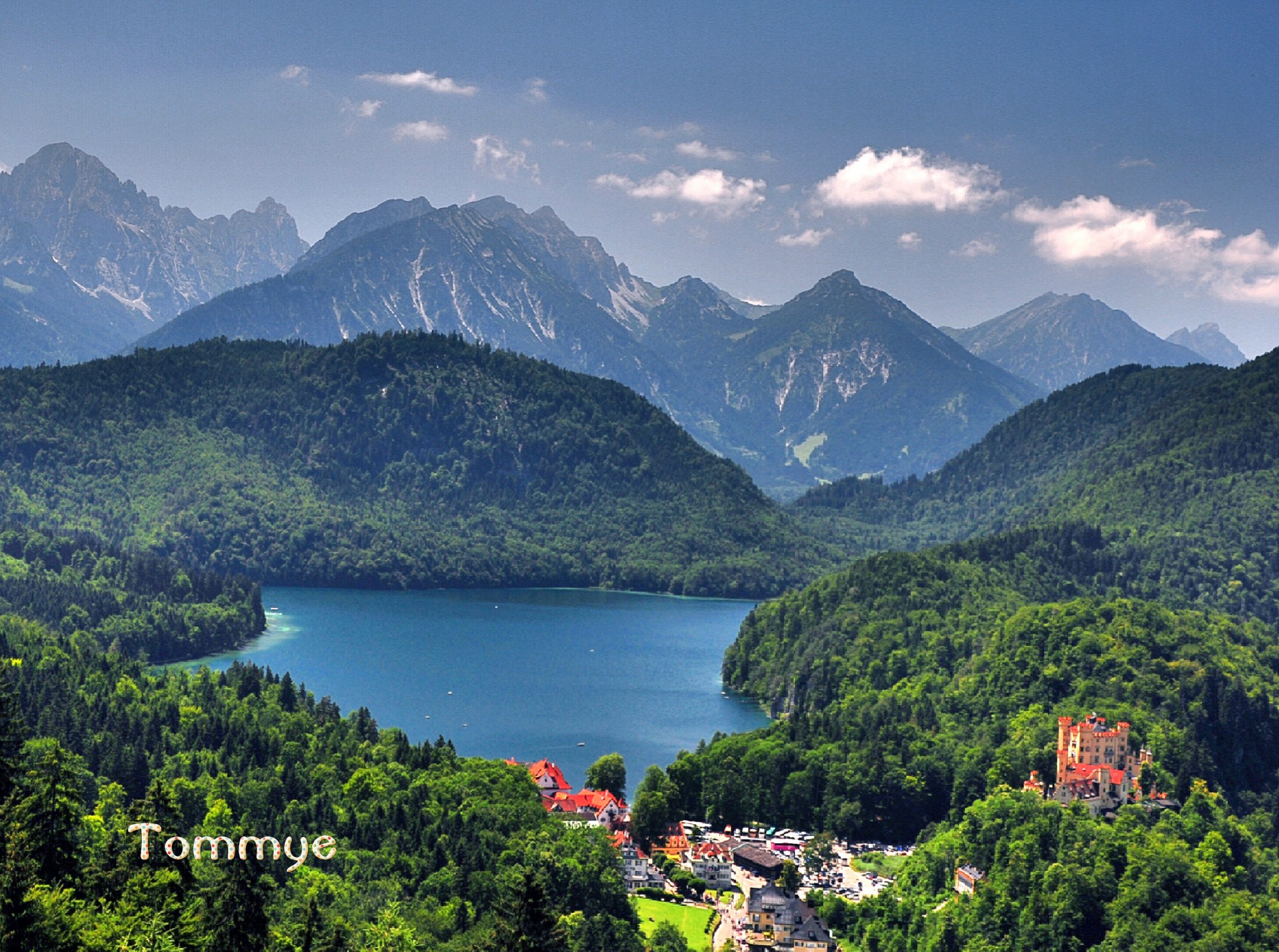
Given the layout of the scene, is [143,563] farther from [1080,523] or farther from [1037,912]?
[1037,912]

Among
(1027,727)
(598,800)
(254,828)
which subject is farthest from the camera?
(1027,727)

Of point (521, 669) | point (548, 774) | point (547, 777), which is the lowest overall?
point (547, 777)

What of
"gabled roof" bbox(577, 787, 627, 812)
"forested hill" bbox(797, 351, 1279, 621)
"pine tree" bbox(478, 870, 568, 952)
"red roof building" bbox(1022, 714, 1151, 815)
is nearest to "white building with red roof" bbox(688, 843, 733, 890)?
"gabled roof" bbox(577, 787, 627, 812)

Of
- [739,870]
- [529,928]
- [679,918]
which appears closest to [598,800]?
[739,870]

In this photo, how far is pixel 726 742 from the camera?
90.6 metres

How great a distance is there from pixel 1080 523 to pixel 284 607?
3336 inches

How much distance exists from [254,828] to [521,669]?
232ft

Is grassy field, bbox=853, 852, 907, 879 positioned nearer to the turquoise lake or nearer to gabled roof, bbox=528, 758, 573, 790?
gabled roof, bbox=528, 758, 573, 790

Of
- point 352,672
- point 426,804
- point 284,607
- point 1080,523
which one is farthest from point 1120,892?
point 284,607

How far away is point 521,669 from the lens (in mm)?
133875

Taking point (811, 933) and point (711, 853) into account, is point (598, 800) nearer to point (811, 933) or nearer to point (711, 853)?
point (711, 853)

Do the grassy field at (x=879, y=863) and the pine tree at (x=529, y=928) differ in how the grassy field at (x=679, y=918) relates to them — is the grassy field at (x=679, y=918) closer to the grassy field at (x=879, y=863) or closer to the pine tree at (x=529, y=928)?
the grassy field at (x=879, y=863)

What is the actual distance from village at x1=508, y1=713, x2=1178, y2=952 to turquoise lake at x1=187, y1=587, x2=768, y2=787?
12.5 meters

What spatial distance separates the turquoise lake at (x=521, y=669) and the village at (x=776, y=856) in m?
12.5
